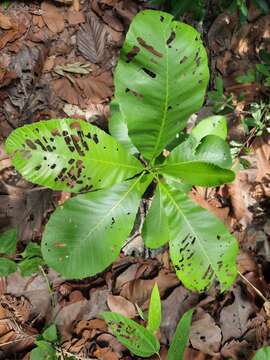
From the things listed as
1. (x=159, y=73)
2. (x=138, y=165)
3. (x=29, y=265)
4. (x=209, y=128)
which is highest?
(x=159, y=73)

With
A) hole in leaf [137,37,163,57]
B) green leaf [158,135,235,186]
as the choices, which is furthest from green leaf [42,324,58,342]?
hole in leaf [137,37,163,57]

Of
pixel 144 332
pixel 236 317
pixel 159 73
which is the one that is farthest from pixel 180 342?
pixel 159 73

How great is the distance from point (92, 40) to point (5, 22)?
0.46 meters

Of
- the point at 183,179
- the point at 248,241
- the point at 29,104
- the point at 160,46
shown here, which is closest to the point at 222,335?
the point at 248,241

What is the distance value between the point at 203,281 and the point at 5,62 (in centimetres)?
147

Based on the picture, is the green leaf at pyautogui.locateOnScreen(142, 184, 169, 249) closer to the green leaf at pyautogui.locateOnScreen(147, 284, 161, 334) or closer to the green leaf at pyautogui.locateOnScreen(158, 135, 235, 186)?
the green leaf at pyautogui.locateOnScreen(158, 135, 235, 186)

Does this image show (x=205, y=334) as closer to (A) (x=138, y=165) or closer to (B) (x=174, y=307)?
(B) (x=174, y=307)

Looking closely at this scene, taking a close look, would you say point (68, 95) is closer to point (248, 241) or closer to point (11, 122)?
point (11, 122)

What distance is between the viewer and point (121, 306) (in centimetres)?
176

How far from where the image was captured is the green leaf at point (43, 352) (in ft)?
5.10

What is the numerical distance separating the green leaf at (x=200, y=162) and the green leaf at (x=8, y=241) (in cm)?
71

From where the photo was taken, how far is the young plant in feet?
4.68

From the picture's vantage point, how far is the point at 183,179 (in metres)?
1.34

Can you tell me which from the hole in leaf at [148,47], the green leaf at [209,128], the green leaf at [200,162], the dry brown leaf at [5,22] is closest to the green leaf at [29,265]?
the green leaf at [200,162]
